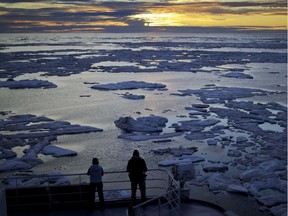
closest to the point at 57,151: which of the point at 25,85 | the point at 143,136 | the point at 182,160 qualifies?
the point at 143,136

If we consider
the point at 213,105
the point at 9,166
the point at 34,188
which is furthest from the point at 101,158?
the point at 213,105

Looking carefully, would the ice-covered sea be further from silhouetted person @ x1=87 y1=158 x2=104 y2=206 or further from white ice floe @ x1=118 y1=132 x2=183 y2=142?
silhouetted person @ x1=87 y1=158 x2=104 y2=206

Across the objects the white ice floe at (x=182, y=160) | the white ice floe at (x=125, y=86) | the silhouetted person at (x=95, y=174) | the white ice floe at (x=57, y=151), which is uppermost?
the silhouetted person at (x=95, y=174)

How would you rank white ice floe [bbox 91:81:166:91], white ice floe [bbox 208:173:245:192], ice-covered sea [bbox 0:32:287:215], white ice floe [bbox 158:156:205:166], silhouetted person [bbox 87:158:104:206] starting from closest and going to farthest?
1. silhouetted person [bbox 87:158:104:206]
2. white ice floe [bbox 208:173:245:192]
3. ice-covered sea [bbox 0:32:287:215]
4. white ice floe [bbox 158:156:205:166]
5. white ice floe [bbox 91:81:166:91]

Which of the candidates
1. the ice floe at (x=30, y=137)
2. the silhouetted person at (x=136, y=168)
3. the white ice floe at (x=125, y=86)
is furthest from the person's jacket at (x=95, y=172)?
the white ice floe at (x=125, y=86)

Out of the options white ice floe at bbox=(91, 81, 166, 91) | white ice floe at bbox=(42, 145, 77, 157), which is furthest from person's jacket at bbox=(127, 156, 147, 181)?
white ice floe at bbox=(91, 81, 166, 91)

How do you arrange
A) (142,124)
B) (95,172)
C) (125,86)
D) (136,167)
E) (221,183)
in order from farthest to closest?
(125,86), (142,124), (221,183), (95,172), (136,167)

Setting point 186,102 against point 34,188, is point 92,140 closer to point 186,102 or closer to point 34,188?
point 34,188

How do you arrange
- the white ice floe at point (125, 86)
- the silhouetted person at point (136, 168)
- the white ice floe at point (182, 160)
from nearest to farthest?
the silhouetted person at point (136, 168)
the white ice floe at point (182, 160)
the white ice floe at point (125, 86)

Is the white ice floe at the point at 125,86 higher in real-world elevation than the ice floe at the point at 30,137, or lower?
lower

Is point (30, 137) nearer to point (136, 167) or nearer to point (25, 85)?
point (136, 167)

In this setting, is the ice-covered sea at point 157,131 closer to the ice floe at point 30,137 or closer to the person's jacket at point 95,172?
the ice floe at point 30,137
